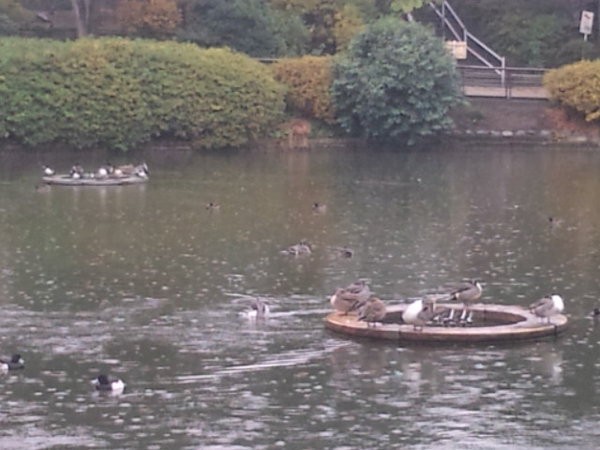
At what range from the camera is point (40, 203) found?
51469 mm

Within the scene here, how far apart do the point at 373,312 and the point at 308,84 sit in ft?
150

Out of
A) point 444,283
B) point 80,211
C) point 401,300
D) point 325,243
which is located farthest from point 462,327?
point 80,211

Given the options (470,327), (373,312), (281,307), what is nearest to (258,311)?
(281,307)

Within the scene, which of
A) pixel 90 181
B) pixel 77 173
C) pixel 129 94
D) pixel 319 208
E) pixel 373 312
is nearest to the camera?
pixel 373 312

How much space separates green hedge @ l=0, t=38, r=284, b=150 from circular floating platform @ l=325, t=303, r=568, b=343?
40489 mm

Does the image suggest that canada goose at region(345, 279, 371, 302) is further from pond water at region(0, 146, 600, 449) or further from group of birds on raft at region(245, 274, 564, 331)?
pond water at region(0, 146, 600, 449)

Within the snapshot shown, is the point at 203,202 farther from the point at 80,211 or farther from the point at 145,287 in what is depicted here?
the point at 145,287

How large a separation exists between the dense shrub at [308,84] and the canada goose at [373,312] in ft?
147

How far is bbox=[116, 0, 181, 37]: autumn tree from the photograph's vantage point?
80.4m

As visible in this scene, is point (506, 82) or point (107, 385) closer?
point (107, 385)

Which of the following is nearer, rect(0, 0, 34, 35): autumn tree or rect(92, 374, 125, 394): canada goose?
rect(92, 374, 125, 394): canada goose

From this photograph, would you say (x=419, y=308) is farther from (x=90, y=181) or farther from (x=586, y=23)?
(x=586, y=23)

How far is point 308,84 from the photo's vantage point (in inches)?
2980

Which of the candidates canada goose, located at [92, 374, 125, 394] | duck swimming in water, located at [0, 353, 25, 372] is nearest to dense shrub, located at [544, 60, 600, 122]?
duck swimming in water, located at [0, 353, 25, 372]
